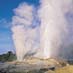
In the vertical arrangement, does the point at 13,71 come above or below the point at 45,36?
below

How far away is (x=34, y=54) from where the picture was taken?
51406 mm

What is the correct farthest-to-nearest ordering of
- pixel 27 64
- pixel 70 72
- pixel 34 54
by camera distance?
1. pixel 34 54
2. pixel 27 64
3. pixel 70 72

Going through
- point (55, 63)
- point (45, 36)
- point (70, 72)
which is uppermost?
point (45, 36)

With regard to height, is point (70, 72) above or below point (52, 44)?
below

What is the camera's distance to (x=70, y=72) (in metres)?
28.7

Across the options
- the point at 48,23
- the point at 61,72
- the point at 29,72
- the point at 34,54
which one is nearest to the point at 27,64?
the point at 29,72

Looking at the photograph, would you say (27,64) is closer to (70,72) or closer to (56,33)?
(70,72)

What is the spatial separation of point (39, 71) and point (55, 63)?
22.5 feet

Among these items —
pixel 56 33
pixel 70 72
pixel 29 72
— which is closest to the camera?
pixel 70 72

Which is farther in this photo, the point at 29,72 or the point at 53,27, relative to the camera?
the point at 53,27

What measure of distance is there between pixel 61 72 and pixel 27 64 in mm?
8933

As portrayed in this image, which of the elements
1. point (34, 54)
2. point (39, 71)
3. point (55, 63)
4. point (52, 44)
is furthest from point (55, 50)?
point (39, 71)

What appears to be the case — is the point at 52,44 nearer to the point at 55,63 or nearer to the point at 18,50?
the point at 18,50

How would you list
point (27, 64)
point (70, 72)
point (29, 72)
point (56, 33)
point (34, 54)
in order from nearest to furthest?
point (70, 72) → point (29, 72) → point (27, 64) → point (34, 54) → point (56, 33)
